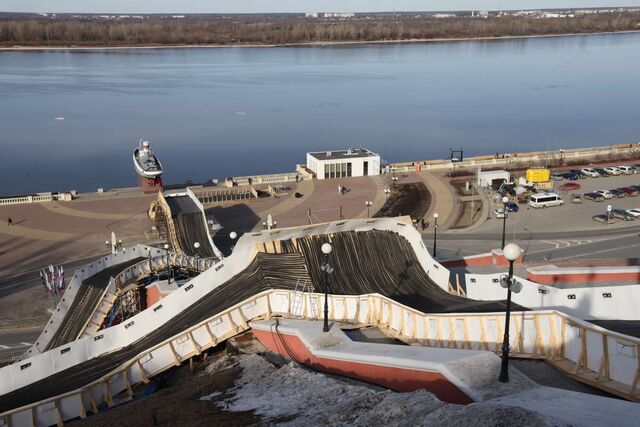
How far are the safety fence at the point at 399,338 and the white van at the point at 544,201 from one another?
28.0 m

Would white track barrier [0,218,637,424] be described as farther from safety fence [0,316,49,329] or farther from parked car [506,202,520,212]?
parked car [506,202,520,212]

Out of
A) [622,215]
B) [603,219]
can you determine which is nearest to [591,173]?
[622,215]

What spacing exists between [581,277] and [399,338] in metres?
7.94

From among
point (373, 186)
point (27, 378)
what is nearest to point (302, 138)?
point (373, 186)

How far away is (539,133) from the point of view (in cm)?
7931

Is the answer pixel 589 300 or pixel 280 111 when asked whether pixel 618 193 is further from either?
pixel 280 111

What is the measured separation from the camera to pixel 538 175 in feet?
159

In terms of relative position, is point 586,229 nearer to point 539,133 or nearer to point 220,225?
point 220,225

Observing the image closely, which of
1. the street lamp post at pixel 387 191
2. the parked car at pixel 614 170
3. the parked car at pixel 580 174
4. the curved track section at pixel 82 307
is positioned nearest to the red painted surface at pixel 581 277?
the curved track section at pixel 82 307

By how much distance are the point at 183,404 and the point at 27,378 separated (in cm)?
575

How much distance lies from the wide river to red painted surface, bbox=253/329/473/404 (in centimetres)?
4400

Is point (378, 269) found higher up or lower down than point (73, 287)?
higher up

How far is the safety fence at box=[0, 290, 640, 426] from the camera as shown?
14.1m

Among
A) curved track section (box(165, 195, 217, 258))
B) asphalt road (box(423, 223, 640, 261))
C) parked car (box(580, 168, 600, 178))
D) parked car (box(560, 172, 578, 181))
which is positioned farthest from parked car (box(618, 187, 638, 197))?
curved track section (box(165, 195, 217, 258))
